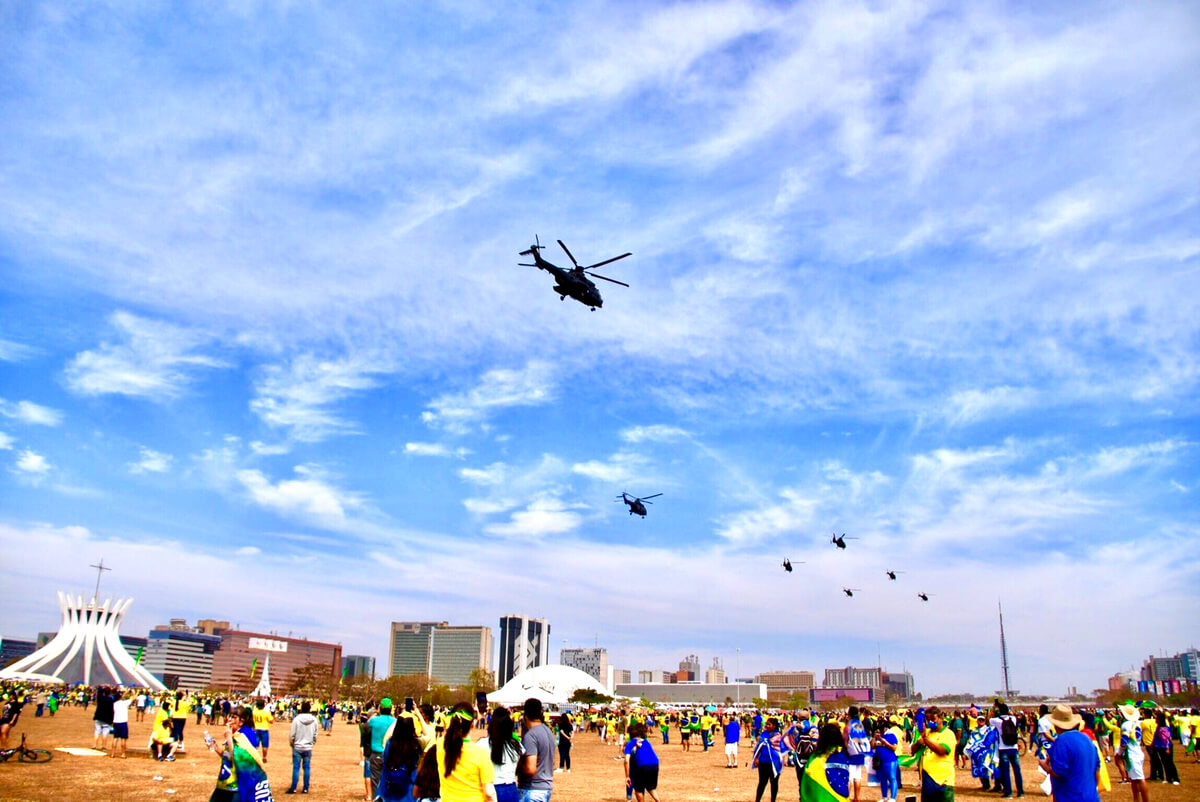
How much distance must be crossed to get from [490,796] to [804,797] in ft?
9.17

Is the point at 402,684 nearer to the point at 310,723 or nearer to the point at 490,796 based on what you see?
the point at 310,723

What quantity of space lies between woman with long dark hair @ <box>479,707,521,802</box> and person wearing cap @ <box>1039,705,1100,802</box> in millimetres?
5028

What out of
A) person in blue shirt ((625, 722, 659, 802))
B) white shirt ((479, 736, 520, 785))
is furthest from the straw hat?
person in blue shirt ((625, 722, 659, 802))

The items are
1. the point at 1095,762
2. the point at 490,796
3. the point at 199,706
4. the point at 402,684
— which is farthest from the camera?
the point at 402,684

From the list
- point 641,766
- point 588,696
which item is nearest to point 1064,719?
point 641,766

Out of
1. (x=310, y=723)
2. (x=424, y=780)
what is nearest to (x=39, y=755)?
(x=310, y=723)

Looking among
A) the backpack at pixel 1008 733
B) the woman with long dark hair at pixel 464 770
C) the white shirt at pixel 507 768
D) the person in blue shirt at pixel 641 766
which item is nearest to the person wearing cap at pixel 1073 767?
the white shirt at pixel 507 768

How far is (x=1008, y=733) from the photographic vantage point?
58.3 feet

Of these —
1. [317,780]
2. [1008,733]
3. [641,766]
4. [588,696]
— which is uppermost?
[1008,733]

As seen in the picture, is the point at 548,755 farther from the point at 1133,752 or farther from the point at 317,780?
the point at 317,780

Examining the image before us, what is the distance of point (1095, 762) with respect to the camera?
770 cm

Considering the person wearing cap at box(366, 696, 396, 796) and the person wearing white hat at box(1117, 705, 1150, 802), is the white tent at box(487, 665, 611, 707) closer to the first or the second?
the person wearing white hat at box(1117, 705, 1150, 802)

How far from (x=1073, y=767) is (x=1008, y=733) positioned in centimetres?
1162

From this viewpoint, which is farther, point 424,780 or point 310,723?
point 310,723
